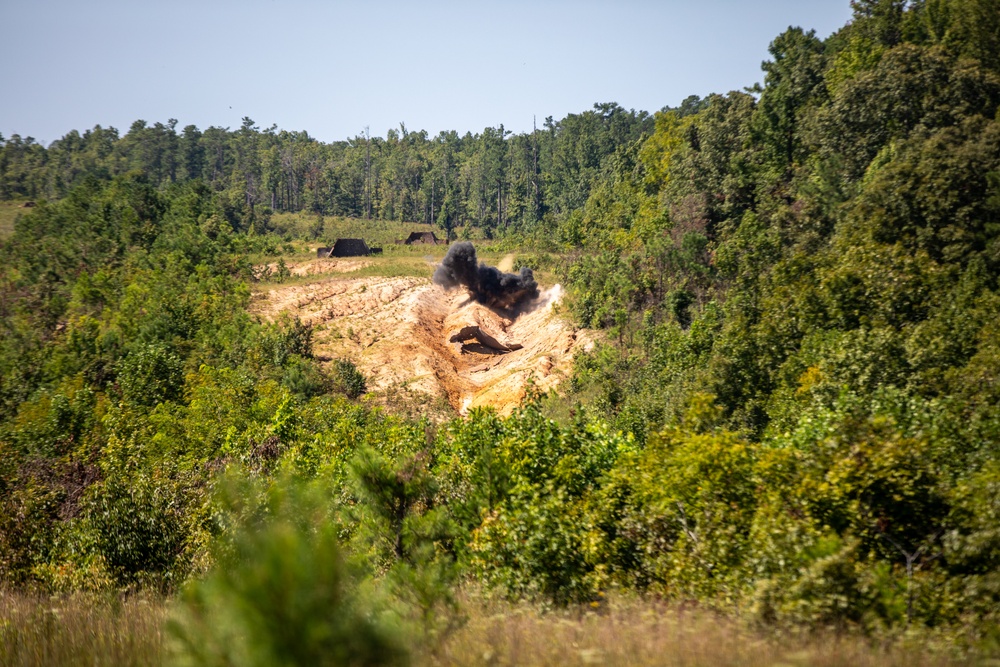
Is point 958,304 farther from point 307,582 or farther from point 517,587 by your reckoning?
point 307,582

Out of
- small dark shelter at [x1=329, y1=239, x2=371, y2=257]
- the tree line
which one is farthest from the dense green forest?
the tree line

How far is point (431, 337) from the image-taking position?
2048 inches

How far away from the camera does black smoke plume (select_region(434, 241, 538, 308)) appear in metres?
57.1

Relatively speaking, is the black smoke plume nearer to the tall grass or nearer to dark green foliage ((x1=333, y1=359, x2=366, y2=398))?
dark green foliage ((x1=333, y1=359, x2=366, y2=398))

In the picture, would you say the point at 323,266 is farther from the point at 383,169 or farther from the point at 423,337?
the point at 383,169

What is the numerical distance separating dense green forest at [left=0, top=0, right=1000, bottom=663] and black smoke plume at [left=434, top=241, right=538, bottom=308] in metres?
3.99

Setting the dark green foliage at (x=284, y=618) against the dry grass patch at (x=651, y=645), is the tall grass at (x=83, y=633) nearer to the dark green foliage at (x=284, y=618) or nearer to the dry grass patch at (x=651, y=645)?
the dry grass patch at (x=651, y=645)

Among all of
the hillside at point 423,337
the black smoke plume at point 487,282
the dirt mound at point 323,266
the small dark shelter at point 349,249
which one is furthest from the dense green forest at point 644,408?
the small dark shelter at point 349,249

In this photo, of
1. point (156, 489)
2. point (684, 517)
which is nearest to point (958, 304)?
point (684, 517)

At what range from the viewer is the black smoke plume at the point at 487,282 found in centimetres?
5706

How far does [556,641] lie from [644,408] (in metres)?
23.1

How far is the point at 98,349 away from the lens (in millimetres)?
42781

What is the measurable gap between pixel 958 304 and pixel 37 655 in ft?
87.2

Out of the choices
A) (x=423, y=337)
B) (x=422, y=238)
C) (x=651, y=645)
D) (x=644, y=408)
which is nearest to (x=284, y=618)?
(x=651, y=645)
